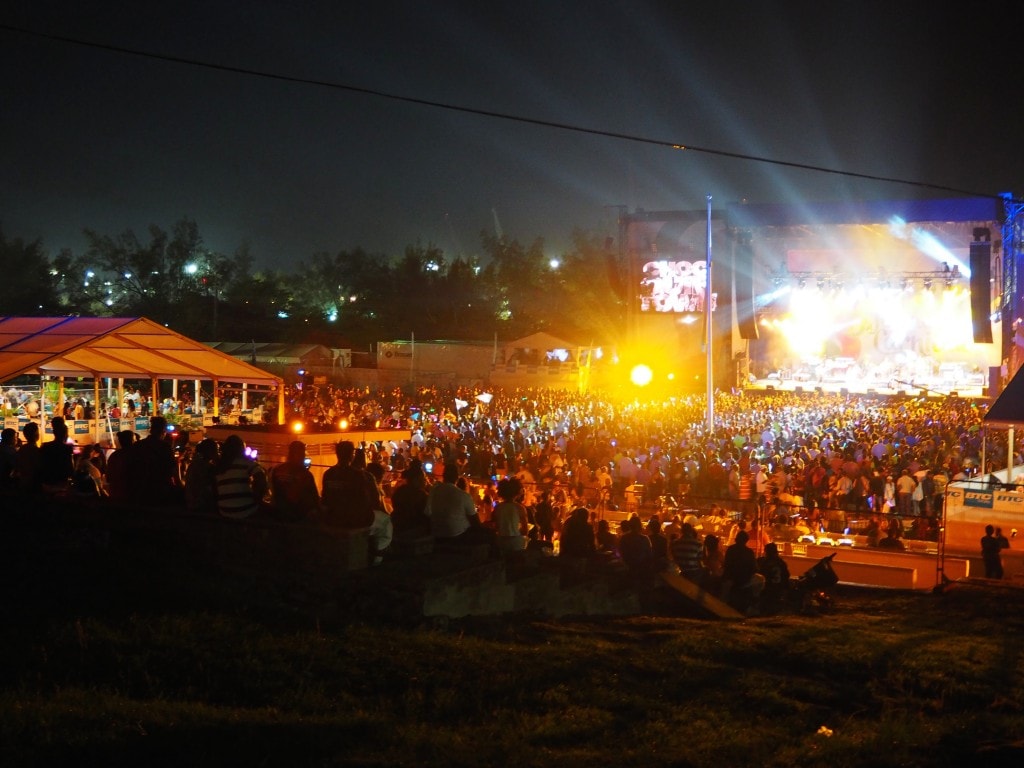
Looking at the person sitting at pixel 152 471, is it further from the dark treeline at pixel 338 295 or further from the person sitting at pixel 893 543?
the dark treeline at pixel 338 295

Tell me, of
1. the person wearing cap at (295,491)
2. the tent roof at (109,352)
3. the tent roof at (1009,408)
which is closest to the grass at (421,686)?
the person wearing cap at (295,491)

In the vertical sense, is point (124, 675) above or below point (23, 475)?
below

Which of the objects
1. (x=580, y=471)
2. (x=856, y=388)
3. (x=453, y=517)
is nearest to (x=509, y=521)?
(x=453, y=517)

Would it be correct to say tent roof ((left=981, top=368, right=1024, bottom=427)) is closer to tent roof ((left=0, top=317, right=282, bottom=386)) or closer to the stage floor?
tent roof ((left=0, top=317, right=282, bottom=386))

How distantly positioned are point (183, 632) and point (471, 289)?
75277mm

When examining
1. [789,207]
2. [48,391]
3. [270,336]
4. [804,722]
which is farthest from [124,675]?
[270,336]

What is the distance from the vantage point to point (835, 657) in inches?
266

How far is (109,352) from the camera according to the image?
1661 centimetres

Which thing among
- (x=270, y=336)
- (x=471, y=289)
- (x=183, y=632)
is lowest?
(x=183, y=632)

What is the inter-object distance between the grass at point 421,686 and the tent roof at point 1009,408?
6.50m

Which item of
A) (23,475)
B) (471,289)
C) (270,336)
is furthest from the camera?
(471,289)

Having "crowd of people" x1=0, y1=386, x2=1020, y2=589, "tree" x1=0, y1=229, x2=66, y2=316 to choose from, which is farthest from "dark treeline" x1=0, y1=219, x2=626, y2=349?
"crowd of people" x1=0, y1=386, x2=1020, y2=589

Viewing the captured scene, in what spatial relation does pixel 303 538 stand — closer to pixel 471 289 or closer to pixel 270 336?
pixel 270 336

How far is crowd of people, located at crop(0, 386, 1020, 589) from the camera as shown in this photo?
8234 mm
